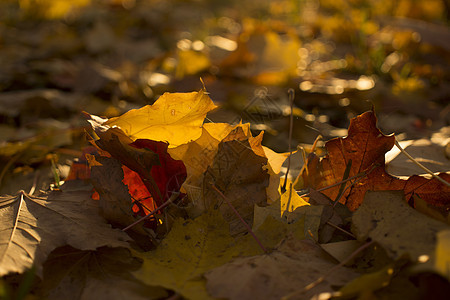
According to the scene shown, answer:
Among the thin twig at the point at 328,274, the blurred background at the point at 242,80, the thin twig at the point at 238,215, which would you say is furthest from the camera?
the blurred background at the point at 242,80

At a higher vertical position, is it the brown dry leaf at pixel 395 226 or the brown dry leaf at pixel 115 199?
A: the brown dry leaf at pixel 395 226

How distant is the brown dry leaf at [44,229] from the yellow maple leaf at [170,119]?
144 mm

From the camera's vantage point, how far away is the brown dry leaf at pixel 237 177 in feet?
2.29

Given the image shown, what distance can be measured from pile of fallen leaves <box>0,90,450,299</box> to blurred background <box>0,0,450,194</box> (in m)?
0.25

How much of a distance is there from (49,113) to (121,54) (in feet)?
3.18

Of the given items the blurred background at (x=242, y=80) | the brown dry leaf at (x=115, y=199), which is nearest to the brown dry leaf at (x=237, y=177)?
the brown dry leaf at (x=115, y=199)

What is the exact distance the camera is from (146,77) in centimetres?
199

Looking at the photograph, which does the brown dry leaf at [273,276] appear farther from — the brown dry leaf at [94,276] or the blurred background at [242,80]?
the blurred background at [242,80]

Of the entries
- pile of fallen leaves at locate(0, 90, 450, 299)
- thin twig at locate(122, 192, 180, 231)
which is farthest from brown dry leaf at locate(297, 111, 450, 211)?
thin twig at locate(122, 192, 180, 231)

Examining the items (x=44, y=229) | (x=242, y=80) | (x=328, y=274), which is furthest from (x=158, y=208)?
(x=242, y=80)

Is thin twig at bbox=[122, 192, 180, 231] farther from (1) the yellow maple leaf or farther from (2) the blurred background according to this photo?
(2) the blurred background

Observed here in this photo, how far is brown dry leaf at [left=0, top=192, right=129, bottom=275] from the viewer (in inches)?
22.3

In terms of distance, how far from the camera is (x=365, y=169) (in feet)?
2.42

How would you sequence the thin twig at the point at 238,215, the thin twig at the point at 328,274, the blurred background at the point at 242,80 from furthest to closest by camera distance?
1. the blurred background at the point at 242,80
2. the thin twig at the point at 238,215
3. the thin twig at the point at 328,274
